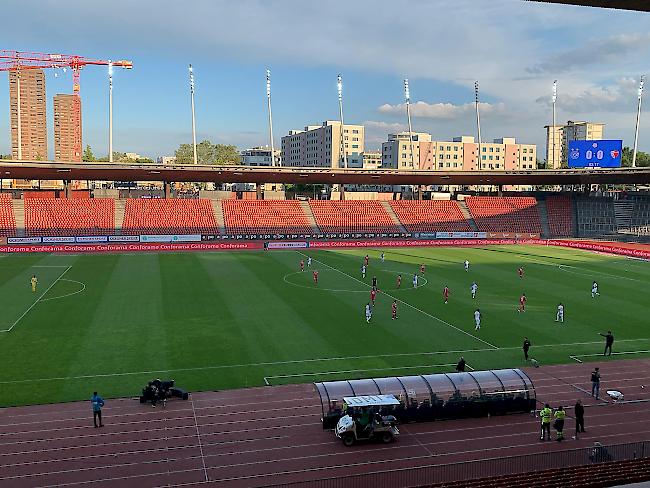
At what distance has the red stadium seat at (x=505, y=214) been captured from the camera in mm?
90644

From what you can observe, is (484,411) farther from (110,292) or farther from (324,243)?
(324,243)

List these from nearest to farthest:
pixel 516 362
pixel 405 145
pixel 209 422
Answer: pixel 209 422 < pixel 516 362 < pixel 405 145

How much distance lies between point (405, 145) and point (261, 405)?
18438 cm

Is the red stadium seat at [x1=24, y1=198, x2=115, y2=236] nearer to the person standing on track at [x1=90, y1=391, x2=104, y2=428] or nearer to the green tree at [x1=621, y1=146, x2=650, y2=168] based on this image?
the person standing on track at [x1=90, y1=391, x2=104, y2=428]

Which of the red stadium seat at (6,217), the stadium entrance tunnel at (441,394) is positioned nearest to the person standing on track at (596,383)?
the stadium entrance tunnel at (441,394)

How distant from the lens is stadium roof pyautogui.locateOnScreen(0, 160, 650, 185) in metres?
75.1

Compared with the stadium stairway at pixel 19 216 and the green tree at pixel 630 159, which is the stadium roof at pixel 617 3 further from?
the green tree at pixel 630 159

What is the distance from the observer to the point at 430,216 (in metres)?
90.9

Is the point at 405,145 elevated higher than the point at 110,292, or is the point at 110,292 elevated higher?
the point at 405,145

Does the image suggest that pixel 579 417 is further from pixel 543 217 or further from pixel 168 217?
pixel 543 217

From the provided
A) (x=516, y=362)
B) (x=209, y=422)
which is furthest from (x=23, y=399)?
(x=516, y=362)

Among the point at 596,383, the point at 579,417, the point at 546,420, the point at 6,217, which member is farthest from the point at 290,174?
the point at 546,420

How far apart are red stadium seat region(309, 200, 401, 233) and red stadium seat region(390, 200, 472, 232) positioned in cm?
248

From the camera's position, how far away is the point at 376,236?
83438 mm
